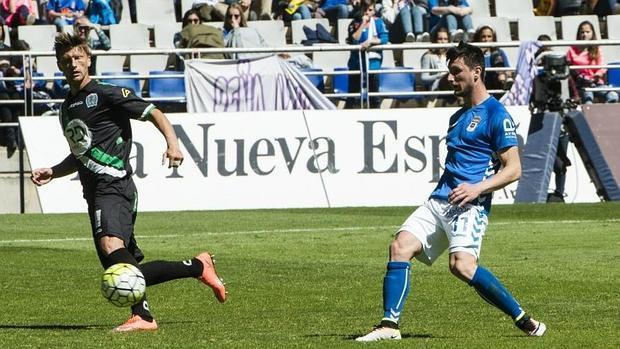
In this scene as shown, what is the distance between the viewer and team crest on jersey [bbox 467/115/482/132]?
30.5ft

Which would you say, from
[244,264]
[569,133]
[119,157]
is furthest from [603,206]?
[119,157]

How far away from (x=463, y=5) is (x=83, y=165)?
18.6 m

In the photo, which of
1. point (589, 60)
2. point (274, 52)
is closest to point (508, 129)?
point (274, 52)

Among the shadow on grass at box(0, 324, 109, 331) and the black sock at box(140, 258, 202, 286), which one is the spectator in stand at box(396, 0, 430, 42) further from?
the shadow on grass at box(0, 324, 109, 331)

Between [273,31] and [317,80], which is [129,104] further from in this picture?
[273,31]

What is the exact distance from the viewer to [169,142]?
9.75 metres

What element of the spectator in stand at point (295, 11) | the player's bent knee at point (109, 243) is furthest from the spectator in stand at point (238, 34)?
the player's bent knee at point (109, 243)

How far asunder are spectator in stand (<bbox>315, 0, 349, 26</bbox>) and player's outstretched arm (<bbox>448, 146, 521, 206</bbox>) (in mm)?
19298

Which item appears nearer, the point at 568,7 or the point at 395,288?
the point at 395,288

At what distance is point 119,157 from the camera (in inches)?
403

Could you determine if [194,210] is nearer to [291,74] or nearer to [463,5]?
[291,74]

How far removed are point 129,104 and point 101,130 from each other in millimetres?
267

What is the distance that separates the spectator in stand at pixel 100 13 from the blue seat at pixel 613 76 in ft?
29.8

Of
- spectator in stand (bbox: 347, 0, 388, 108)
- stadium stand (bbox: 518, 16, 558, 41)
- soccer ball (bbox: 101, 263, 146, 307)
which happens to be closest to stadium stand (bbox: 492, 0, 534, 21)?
stadium stand (bbox: 518, 16, 558, 41)
